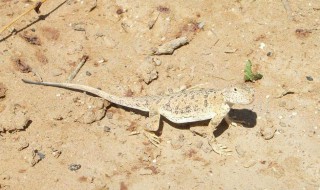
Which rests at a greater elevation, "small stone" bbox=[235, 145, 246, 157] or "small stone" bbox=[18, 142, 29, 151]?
"small stone" bbox=[18, 142, 29, 151]

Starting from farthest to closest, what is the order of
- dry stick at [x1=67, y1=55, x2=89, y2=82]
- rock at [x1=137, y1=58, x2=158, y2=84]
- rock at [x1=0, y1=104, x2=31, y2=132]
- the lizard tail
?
1. dry stick at [x1=67, y1=55, x2=89, y2=82]
2. rock at [x1=137, y1=58, x2=158, y2=84]
3. the lizard tail
4. rock at [x1=0, y1=104, x2=31, y2=132]

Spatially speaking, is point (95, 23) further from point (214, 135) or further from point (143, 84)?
point (214, 135)

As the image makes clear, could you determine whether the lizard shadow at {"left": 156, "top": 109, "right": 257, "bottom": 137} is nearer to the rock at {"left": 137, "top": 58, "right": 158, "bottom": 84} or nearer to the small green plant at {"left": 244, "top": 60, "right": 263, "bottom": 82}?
the small green plant at {"left": 244, "top": 60, "right": 263, "bottom": 82}

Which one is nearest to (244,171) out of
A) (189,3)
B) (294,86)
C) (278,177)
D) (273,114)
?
(278,177)

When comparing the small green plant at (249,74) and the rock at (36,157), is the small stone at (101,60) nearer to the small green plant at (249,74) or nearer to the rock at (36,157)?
the rock at (36,157)

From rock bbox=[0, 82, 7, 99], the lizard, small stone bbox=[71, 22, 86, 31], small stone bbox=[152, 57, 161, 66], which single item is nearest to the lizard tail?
the lizard

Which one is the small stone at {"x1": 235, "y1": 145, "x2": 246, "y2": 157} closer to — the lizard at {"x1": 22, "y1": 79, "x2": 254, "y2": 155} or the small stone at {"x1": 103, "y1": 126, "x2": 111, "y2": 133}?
the lizard at {"x1": 22, "y1": 79, "x2": 254, "y2": 155}

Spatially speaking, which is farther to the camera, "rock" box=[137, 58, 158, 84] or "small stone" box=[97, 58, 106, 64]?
"small stone" box=[97, 58, 106, 64]

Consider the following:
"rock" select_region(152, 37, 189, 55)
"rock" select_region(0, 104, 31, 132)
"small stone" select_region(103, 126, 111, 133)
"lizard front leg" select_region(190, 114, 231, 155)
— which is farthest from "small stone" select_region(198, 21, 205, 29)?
"rock" select_region(0, 104, 31, 132)

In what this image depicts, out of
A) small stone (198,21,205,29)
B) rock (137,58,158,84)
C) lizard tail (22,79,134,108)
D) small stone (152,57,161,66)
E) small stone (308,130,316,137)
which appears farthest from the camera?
small stone (198,21,205,29)

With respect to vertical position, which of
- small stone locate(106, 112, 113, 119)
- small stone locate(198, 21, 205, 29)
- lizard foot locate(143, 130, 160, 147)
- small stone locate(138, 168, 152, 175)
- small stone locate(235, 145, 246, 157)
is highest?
small stone locate(198, 21, 205, 29)
